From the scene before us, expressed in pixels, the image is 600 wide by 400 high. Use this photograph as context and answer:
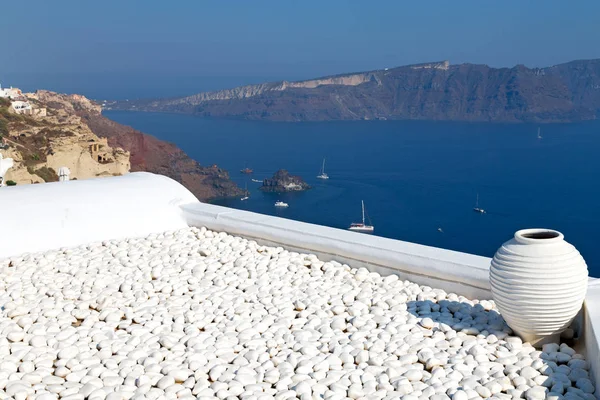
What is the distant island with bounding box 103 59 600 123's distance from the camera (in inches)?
3221

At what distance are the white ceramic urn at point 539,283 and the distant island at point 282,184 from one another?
42047 mm

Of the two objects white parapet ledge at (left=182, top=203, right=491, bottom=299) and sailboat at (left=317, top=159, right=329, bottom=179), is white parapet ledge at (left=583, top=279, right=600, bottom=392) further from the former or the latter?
sailboat at (left=317, top=159, right=329, bottom=179)

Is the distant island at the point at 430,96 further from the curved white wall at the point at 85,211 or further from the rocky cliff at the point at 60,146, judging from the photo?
the curved white wall at the point at 85,211

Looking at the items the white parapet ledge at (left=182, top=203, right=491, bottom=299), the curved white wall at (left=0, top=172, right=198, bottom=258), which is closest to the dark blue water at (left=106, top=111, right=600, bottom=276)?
the curved white wall at (left=0, top=172, right=198, bottom=258)

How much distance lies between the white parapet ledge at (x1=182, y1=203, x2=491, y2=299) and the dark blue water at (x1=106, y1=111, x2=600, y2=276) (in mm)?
29797

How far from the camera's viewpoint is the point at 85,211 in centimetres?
370

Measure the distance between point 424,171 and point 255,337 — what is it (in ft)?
163

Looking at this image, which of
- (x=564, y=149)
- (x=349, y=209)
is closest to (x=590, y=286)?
(x=349, y=209)

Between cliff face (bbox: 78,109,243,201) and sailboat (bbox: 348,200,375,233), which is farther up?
cliff face (bbox: 78,109,243,201)

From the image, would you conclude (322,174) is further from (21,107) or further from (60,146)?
(60,146)

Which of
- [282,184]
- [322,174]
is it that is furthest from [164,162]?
[322,174]

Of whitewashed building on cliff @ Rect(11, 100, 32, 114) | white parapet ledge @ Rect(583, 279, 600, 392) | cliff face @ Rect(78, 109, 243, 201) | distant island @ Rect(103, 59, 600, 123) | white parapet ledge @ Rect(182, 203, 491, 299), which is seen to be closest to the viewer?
white parapet ledge @ Rect(583, 279, 600, 392)

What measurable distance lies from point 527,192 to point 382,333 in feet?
147

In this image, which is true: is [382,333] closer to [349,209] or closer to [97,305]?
[97,305]
